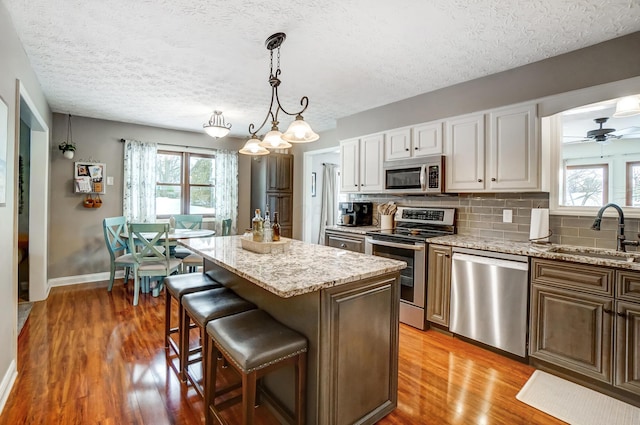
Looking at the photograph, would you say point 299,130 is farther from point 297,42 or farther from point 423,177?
point 423,177

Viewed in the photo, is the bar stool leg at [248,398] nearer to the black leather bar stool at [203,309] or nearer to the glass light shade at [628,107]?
the black leather bar stool at [203,309]

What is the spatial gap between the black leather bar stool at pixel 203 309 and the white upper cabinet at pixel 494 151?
240 cm

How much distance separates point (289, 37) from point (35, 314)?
12.7ft

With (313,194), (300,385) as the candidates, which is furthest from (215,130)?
(313,194)

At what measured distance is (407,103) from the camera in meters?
3.69

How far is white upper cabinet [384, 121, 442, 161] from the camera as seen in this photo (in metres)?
3.33

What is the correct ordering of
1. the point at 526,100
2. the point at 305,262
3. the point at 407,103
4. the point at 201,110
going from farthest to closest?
the point at 201,110
the point at 407,103
the point at 526,100
the point at 305,262

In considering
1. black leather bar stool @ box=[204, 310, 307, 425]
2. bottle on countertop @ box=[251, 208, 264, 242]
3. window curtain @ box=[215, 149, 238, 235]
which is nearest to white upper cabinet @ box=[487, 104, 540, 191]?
bottle on countertop @ box=[251, 208, 264, 242]

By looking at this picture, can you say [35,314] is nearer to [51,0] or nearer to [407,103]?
[51,0]

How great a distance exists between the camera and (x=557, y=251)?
2451 mm

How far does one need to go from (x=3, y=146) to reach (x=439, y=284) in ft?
11.3

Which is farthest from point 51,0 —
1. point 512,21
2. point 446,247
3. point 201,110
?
point 446,247

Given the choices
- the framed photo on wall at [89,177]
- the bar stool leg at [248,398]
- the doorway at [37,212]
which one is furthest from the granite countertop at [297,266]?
the framed photo on wall at [89,177]

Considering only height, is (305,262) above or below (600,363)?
above
